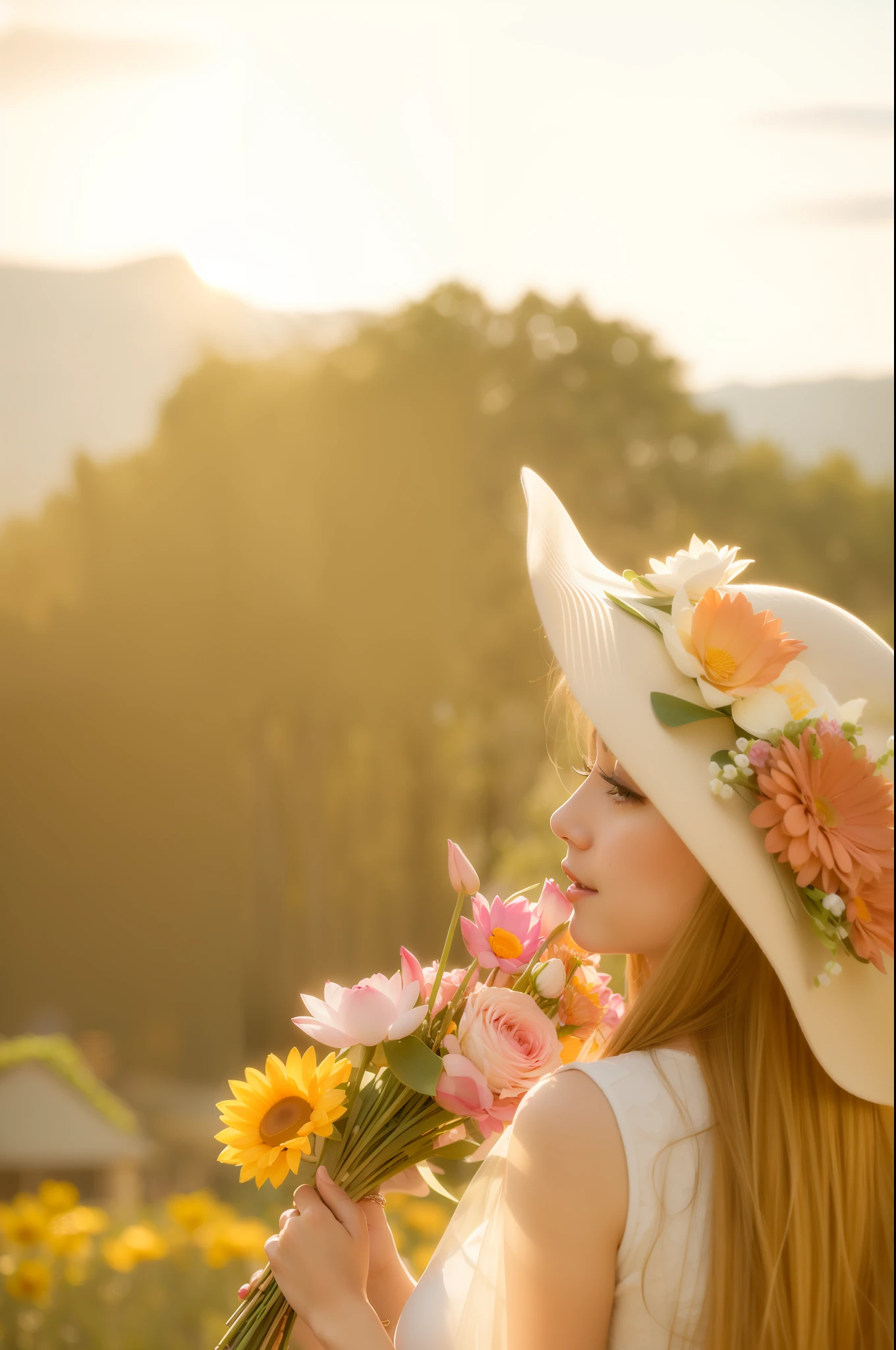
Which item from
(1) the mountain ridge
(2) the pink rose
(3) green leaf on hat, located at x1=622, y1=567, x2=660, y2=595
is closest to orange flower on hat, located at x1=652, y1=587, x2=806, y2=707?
(3) green leaf on hat, located at x1=622, y1=567, x2=660, y2=595

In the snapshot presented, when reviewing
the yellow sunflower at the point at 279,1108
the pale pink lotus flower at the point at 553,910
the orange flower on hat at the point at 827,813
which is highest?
the pale pink lotus flower at the point at 553,910

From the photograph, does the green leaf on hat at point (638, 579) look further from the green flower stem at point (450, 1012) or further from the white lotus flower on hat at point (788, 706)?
the green flower stem at point (450, 1012)

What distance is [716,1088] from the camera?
96 cm

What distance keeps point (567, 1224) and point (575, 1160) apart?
0.05m

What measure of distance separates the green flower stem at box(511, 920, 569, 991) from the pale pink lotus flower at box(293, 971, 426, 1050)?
12 centimetres

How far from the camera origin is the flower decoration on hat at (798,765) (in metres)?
0.88

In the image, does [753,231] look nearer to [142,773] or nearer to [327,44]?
[327,44]

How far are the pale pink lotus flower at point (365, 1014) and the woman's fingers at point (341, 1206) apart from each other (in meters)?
0.14

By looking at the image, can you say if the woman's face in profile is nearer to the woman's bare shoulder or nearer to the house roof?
the woman's bare shoulder

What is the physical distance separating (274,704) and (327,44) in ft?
7.31

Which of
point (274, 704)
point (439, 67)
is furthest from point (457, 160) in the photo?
point (274, 704)

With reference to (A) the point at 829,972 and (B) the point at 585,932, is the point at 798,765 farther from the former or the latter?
(B) the point at 585,932

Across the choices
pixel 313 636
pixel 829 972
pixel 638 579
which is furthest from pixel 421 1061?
pixel 313 636

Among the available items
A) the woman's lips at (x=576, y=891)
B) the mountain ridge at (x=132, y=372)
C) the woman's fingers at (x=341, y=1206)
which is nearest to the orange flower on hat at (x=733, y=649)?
the woman's lips at (x=576, y=891)
